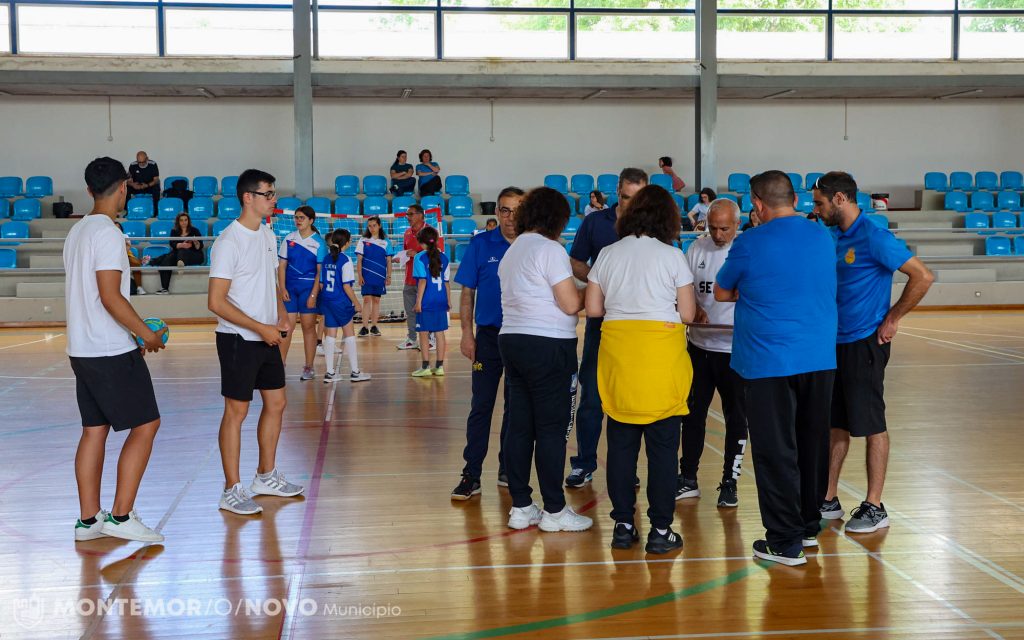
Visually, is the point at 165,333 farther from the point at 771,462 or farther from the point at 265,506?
the point at 771,462

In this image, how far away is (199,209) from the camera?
19.8 meters

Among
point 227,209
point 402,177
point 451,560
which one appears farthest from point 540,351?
point 227,209

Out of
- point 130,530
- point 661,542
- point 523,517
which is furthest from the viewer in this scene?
point 523,517

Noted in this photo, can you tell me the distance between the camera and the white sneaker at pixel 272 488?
5613 millimetres

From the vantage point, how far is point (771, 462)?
4.32m

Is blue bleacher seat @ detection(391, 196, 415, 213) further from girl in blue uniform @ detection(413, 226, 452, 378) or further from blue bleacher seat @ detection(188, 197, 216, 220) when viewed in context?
girl in blue uniform @ detection(413, 226, 452, 378)

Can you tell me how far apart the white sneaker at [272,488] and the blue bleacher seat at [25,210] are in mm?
16508

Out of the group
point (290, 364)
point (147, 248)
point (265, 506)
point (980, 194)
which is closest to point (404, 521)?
point (265, 506)

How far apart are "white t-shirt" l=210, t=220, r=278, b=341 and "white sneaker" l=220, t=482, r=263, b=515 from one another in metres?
0.86

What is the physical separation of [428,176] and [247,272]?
15.2 m

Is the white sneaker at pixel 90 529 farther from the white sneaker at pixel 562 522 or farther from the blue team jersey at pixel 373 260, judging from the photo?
the blue team jersey at pixel 373 260

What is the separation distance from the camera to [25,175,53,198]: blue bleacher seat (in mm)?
20266

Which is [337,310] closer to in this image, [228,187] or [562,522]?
[562,522]

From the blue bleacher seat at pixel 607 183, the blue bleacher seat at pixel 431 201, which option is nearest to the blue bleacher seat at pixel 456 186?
the blue bleacher seat at pixel 431 201
